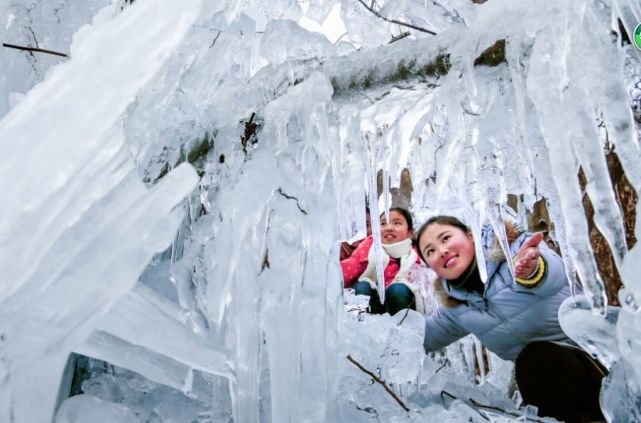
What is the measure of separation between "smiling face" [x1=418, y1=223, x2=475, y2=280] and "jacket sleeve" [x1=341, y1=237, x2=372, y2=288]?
131cm

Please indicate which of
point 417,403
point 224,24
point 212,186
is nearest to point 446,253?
point 417,403

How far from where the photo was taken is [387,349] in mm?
2105

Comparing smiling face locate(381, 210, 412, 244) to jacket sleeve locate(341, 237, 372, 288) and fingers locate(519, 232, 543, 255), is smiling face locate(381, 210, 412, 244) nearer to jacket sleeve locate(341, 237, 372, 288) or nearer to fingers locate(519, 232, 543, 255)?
jacket sleeve locate(341, 237, 372, 288)

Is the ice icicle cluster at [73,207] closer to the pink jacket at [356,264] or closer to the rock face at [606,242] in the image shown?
the pink jacket at [356,264]

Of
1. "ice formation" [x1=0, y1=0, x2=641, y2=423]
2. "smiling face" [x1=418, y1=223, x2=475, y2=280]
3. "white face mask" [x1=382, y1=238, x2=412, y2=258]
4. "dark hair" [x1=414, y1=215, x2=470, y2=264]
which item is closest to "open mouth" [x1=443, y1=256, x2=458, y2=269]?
"smiling face" [x1=418, y1=223, x2=475, y2=280]

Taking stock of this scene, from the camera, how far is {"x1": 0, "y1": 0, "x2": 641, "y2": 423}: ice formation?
84 centimetres

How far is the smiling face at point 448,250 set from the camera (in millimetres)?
2744

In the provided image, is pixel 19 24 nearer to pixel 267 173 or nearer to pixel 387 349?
pixel 267 173

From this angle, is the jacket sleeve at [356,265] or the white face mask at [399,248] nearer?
the white face mask at [399,248]

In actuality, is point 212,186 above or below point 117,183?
above

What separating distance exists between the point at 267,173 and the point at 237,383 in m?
0.55

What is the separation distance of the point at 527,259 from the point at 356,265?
1.84 metres

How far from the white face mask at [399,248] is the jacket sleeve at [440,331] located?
953 millimetres

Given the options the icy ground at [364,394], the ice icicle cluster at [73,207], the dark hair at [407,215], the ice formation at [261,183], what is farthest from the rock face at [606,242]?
the ice icicle cluster at [73,207]
